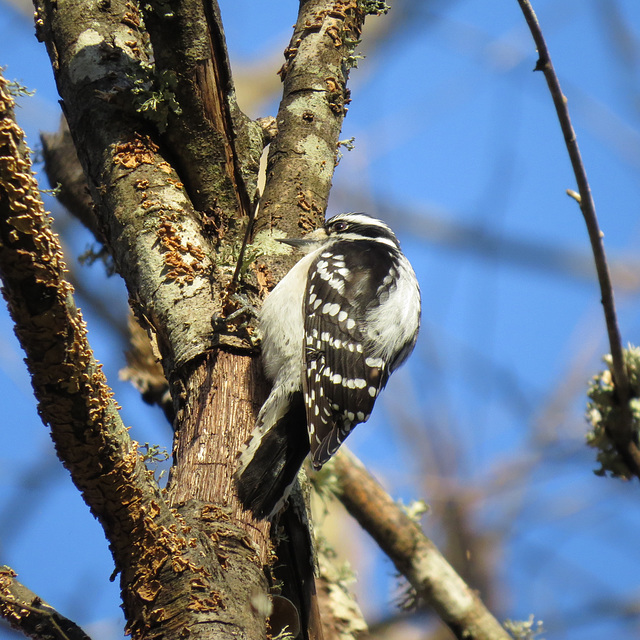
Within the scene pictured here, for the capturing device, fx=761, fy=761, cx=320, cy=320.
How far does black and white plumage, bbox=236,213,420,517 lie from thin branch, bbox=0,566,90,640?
67 centimetres

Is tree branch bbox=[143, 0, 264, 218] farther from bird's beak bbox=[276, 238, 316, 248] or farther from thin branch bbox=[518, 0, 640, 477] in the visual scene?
thin branch bbox=[518, 0, 640, 477]

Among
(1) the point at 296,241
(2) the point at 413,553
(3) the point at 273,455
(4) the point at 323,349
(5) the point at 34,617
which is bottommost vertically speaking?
(5) the point at 34,617

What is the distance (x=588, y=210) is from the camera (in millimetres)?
2018

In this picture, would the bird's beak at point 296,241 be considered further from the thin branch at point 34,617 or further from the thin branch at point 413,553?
the thin branch at point 34,617

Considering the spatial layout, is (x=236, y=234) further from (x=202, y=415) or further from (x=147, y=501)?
(x=147, y=501)

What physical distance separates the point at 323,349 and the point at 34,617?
153 cm

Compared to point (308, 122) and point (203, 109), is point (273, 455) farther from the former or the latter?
point (308, 122)

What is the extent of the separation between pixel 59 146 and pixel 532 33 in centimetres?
312

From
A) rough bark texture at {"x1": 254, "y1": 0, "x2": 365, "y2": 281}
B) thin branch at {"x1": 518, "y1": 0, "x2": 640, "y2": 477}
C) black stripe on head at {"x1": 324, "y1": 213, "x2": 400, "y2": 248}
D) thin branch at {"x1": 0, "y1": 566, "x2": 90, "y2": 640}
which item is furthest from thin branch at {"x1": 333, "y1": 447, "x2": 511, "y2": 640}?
thin branch at {"x1": 0, "y1": 566, "x2": 90, "y2": 640}

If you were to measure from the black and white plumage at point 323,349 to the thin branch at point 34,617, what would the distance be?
0.67 metres

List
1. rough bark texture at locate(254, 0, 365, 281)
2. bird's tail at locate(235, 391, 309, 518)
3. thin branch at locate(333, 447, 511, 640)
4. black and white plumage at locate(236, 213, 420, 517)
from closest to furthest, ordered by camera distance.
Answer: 1. bird's tail at locate(235, 391, 309, 518)
2. black and white plumage at locate(236, 213, 420, 517)
3. rough bark texture at locate(254, 0, 365, 281)
4. thin branch at locate(333, 447, 511, 640)

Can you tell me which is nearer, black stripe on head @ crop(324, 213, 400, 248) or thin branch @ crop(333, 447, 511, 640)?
thin branch @ crop(333, 447, 511, 640)

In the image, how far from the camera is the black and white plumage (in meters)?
2.50

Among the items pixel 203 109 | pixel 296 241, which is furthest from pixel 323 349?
pixel 203 109
